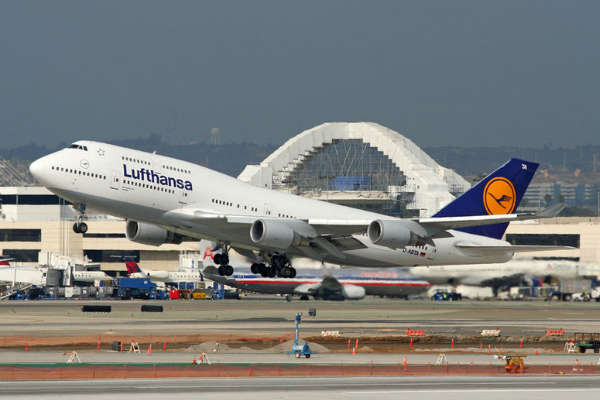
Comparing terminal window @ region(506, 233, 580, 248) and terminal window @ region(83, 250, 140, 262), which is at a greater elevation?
terminal window @ region(506, 233, 580, 248)

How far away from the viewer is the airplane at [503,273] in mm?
77556

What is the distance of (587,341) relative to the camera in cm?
5597

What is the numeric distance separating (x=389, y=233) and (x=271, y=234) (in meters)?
7.34

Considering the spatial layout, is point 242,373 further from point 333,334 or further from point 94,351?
point 333,334

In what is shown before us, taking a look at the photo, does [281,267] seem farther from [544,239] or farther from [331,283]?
[544,239]

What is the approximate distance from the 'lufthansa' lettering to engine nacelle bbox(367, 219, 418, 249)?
11.8 meters

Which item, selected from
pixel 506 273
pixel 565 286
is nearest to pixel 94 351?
pixel 506 273

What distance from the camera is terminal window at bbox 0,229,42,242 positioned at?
182 meters

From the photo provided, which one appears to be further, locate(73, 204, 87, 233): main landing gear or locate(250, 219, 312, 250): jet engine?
locate(250, 219, 312, 250): jet engine

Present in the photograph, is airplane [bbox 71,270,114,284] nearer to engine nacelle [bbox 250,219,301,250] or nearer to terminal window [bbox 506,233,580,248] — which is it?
terminal window [bbox 506,233,580,248]

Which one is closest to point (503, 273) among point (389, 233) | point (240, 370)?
point (389, 233)

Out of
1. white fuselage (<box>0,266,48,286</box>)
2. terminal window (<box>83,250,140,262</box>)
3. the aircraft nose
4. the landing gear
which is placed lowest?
white fuselage (<box>0,266,48,286</box>)

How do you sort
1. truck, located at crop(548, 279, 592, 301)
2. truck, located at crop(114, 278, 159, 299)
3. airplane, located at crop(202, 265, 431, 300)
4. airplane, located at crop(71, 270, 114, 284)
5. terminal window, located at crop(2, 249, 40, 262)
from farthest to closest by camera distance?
terminal window, located at crop(2, 249, 40, 262), airplane, located at crop(71, 270, 114, 284), truck, located at crop(114, 278, 159, 299), airplane, located at crop(202, 265, 431, 300), truck, located at crop(548, 279, 592, 301)

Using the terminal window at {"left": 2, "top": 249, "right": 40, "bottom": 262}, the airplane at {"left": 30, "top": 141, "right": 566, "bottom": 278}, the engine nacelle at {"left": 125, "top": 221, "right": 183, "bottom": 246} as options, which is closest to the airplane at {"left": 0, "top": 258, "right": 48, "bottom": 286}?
the terminal window at {"left": 2, "top": 249, "right": 40, "bottom": 262}
